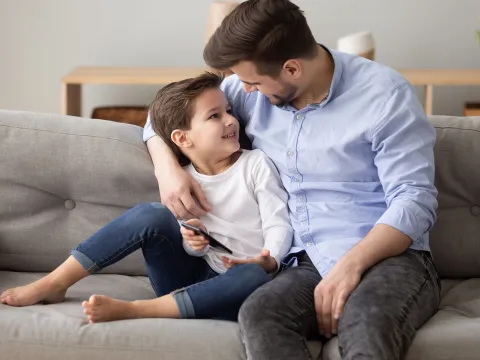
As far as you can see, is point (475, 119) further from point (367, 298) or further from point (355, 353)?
point (355, 353)

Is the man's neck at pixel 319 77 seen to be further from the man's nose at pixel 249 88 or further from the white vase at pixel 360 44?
the white vase at pixel 360 44

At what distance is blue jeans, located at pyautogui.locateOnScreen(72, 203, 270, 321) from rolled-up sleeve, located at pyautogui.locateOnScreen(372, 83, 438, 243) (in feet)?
1.06

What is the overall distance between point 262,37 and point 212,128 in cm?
27

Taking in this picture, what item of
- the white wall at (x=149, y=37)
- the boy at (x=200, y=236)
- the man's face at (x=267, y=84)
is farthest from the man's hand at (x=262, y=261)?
the white wall at (x=149, y=37)

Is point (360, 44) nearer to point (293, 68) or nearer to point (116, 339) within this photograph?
point (293, 68)

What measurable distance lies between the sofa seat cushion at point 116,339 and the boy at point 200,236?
0.05 metres

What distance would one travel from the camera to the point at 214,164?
6.89 ft

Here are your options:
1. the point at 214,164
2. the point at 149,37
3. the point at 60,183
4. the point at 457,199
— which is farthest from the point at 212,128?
the point at 149,37

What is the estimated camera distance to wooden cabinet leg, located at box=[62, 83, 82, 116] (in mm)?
3836

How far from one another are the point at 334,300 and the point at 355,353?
17 centimetres

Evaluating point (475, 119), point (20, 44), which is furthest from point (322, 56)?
point (20, 44)

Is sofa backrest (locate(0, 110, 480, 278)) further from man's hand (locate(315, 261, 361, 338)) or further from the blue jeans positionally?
man's hand (locate(315, 261, 361, 338))

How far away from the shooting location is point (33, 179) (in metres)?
2.16

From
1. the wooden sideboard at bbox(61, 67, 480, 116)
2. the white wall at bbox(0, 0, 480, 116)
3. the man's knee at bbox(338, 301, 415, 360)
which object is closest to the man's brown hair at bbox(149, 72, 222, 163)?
the man's knee at bbox(338, 301, 415, 360)
